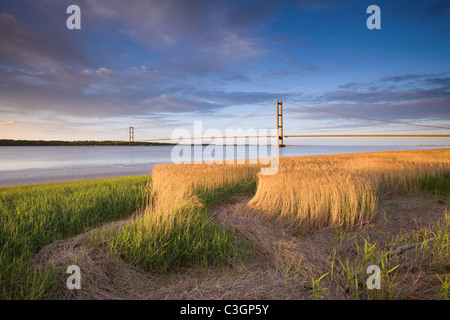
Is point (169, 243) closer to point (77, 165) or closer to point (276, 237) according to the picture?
point (276, 237)

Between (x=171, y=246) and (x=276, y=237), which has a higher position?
(x=171, y=246)

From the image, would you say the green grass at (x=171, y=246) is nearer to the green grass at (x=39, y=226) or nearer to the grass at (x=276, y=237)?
the grass at (x=276, y=237)

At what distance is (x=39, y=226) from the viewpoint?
4.41 m

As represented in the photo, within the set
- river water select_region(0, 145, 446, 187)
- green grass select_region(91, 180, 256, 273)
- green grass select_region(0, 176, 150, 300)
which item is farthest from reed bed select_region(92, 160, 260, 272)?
river water select_region(0, 145, 446, 187)

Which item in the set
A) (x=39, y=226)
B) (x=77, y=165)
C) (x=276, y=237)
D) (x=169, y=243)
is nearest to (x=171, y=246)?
(x=169, y=243)

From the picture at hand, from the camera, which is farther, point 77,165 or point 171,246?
point 77,165

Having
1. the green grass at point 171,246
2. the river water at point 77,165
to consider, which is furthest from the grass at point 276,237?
the river water at point 77,165

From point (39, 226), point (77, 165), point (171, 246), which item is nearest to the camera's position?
point (171, 246)

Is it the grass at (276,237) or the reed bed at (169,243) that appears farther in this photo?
the reed bed at (169,243)

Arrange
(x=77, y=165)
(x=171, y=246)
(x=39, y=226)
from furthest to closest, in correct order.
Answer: (x=77, y=165)
(x=39, y=226)
(x=171, y=246)

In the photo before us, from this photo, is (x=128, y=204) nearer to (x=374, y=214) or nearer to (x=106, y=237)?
(x=106, y=237)

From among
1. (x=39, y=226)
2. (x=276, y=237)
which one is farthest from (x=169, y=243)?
(x=39, y=226)

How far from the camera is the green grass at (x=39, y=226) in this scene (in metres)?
2.53
